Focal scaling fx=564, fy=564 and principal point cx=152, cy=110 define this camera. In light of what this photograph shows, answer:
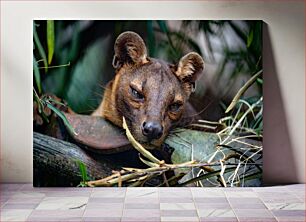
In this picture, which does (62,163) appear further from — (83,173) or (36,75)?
(36,75)

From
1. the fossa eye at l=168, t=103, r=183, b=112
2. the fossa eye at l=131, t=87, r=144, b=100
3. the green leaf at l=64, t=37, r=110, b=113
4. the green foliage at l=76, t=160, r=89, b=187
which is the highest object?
the green leaf at l=64, t=37, r=110, b=113

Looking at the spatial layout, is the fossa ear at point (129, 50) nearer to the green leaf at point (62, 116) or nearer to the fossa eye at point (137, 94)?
the fossa eye at point (137, 94)

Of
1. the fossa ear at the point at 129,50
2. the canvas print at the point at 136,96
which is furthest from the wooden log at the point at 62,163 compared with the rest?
the fossa ear at the point at 129,50

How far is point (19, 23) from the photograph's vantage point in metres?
5.05

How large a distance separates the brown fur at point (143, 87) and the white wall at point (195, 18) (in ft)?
1.20

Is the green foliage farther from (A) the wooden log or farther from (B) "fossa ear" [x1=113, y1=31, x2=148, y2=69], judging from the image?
(B) "fossa ear" [x1=113, y1=31, x2=148, y2=69]

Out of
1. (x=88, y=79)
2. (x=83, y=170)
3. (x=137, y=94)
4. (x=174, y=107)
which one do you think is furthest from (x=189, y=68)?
(x=83, y=170)

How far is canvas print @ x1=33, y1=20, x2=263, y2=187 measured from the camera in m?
5.00

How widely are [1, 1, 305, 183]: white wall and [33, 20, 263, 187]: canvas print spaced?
0.10 meters

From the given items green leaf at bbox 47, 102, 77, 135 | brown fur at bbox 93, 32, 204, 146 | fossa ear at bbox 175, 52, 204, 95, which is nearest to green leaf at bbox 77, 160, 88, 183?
green leaf at bbox 47, 102, 77, 135

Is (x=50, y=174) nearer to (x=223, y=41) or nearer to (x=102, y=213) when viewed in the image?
(x=102, y=213)

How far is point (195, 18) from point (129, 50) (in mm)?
661

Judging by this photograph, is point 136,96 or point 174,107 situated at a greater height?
point 136,96

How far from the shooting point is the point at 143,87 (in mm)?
4980
